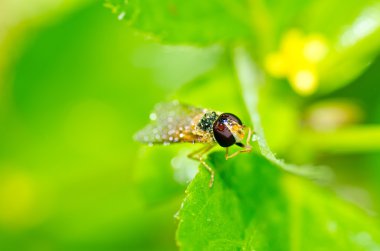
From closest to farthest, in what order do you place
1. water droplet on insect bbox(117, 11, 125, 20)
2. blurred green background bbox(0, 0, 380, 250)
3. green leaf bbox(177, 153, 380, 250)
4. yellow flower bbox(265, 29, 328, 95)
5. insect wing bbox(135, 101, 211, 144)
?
1. green leaf bbox(177, 153, 380, 250)
2. water droplet on insect bbox(117, 11, 125, 20)
3. insect wing bbox(135, 101, 211, 144)
4. yellow flower bbox(265, 29, 328, 95)
5. blurred green background bbox(0, 0, 380, 250)

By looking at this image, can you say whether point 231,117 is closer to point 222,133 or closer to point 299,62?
point 222,133

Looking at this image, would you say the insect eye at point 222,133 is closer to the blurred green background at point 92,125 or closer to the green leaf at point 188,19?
the green leaf at point 188,19

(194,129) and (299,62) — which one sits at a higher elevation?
(299,62)

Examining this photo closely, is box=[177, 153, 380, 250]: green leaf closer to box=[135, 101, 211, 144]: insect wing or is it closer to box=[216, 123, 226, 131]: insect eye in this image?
box=[216, 123, 226, 131]: insect eye

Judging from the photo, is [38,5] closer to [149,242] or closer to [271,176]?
[149,242]

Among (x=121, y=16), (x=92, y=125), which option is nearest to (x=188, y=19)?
(x=121, y=16)

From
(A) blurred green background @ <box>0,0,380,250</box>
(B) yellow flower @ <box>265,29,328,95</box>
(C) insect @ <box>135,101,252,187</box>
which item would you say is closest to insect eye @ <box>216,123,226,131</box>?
(C) insect @ <box>135,101,252,187</box>
